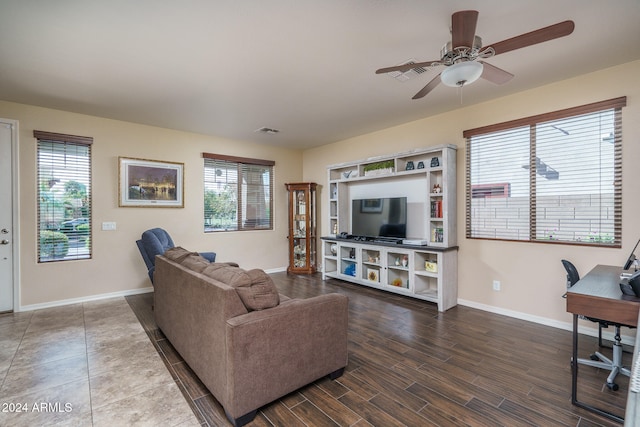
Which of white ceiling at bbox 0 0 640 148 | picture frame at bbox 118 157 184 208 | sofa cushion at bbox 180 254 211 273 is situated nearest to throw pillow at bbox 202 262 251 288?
sofa cushion at bbox 180 254 211 273

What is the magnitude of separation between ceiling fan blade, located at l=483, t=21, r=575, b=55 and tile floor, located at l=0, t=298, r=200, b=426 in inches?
124

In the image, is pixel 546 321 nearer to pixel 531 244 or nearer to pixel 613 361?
pixel 531 244

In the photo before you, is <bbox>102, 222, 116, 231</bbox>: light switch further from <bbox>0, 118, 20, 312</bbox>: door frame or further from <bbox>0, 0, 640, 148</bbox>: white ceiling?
<bbox>0, 0, 640, 148</bbox>: white ceiling

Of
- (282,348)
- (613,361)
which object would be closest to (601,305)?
(613,361)

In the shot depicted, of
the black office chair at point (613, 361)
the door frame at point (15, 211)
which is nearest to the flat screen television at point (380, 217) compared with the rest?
the black office chair at point (613, 361)

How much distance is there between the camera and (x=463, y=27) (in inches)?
74.8

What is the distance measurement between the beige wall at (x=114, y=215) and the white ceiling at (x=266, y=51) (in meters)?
0.40

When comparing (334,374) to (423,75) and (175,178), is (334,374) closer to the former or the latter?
(423,75)

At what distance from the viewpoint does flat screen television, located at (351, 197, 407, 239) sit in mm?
4676

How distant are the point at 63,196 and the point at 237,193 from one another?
2619 mm

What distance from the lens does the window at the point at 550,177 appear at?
3.01m

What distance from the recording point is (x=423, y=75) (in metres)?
3.06

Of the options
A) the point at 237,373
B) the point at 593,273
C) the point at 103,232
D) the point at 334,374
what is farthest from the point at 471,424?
the point at 103,232

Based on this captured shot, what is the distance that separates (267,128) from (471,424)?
4609mm
